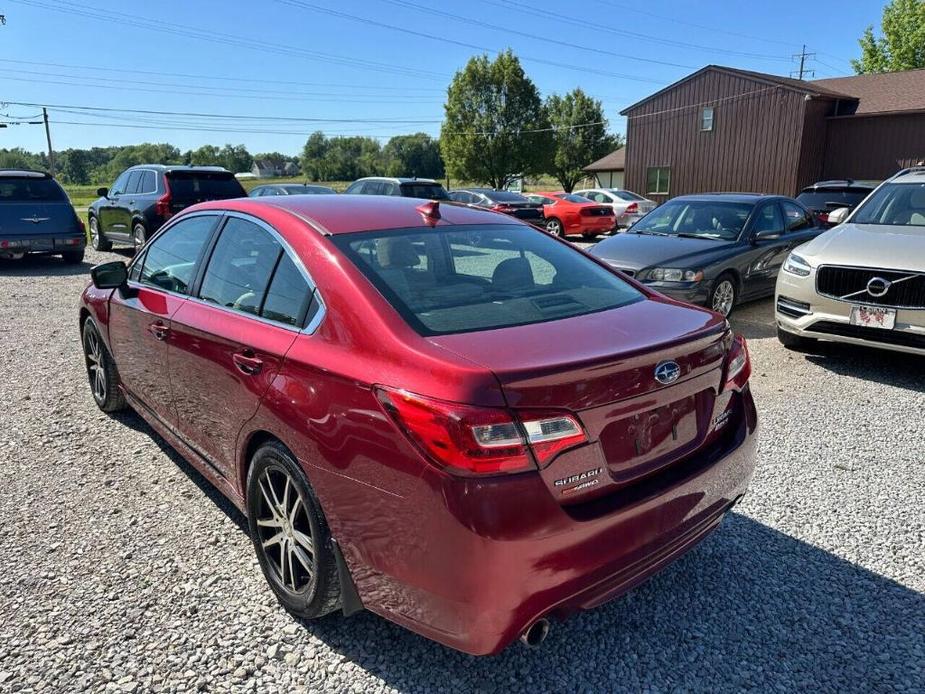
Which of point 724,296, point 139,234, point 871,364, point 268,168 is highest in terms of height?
point 268,168

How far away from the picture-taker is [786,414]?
4.82 metres

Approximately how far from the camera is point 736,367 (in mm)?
2619

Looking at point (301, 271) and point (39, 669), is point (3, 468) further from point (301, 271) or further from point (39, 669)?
point (301, 271)

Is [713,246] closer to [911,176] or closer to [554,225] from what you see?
[911,176]

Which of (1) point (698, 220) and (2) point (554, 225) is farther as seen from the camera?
(2) point (554, 225)

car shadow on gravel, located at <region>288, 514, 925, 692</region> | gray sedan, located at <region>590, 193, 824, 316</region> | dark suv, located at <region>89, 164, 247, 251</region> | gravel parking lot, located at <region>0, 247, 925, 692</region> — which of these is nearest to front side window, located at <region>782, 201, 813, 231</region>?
gray sedan, located at <region>590, 193, 824, 316</region>

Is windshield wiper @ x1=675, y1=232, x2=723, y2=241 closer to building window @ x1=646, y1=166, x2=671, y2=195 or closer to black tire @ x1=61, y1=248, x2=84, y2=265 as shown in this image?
black tire @ x1=61, y1=248, x2=84, y2=265

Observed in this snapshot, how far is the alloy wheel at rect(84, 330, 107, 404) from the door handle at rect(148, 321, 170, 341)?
134 cm

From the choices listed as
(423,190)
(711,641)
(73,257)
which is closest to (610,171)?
(423,190)

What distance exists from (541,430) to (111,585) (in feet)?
6.93

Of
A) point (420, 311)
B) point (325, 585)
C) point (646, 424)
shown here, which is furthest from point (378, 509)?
point (646, 424)

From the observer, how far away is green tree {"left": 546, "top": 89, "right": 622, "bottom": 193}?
188 ft

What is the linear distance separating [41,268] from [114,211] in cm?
178

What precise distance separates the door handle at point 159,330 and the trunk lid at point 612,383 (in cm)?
187
